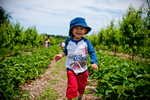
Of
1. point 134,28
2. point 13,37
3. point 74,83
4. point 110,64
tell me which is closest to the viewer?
point 74,83

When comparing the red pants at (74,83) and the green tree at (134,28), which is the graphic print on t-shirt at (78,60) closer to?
the red pants at (74,83)

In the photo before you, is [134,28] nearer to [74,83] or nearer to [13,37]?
[74,83]

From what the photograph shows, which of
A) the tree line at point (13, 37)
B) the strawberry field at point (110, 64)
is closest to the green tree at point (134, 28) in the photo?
the strawberry field at point (110, 64)

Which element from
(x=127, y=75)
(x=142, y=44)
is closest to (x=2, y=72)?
(x=127, y=75)

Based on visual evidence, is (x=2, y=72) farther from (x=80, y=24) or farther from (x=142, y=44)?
(x=142, y=44)

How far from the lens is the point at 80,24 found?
186cm

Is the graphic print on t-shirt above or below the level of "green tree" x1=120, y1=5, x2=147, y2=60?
below

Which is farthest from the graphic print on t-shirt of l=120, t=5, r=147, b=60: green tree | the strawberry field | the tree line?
l=120, t=5, r=147, b=60: green tree

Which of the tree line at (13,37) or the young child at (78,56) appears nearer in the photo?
the young child at (78,56)

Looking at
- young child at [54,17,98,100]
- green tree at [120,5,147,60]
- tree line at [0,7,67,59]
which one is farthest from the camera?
tree line at [0,7,67,59]

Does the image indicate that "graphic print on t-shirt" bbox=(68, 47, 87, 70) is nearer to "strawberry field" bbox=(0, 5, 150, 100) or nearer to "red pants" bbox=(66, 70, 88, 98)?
"red pants" bbox=(66, 70, 88, 98)

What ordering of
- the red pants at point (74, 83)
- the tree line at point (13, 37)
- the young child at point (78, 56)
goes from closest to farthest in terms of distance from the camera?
the red pants at point (74, 83) < the young child at point (78, 56) < the tree line at point (13, 37)

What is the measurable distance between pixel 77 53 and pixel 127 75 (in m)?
1.27

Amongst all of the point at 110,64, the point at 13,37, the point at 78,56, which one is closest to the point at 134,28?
the point at 110,64
